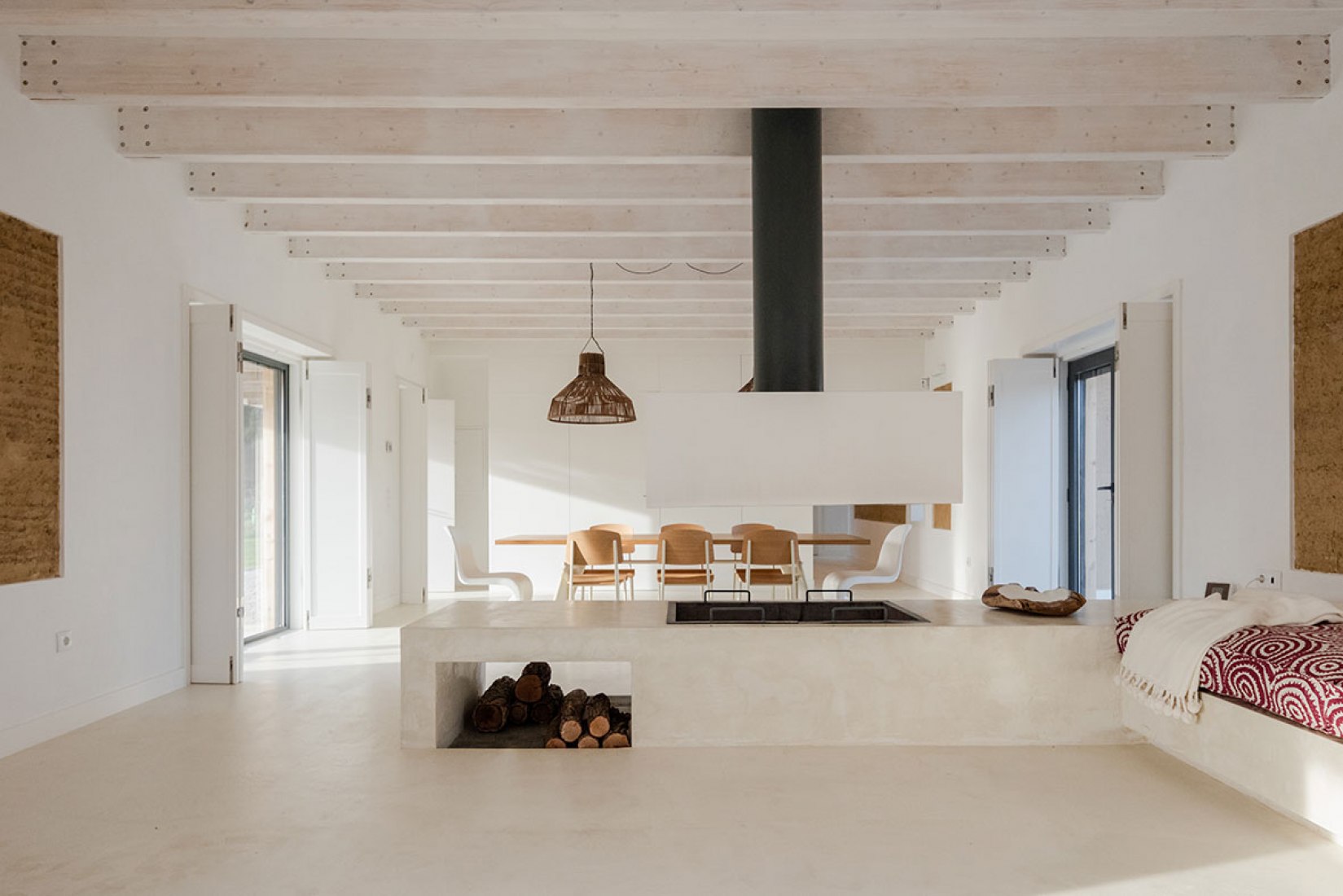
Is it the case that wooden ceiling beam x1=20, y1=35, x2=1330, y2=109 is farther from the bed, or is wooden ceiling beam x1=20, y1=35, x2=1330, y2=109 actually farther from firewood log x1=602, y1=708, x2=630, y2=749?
firewood log x1=602, y1=708, x2=630, y2=749

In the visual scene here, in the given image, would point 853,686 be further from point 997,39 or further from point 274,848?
point 997,39

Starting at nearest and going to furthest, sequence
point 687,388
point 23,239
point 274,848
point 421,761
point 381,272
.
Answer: point 274,848, point 421,761, point 23,239, point 381,272, point 687,388

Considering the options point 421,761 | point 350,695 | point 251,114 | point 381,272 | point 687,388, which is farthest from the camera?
point 687,388

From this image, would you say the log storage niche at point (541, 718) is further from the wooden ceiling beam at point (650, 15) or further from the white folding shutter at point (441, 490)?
the white folding shutter at point (441, 490)

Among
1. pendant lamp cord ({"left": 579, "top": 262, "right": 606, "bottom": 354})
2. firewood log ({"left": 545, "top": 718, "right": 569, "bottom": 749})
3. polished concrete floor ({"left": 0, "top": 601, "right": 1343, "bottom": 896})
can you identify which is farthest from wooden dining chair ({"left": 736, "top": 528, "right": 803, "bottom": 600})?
polished concrete floor ({"left": 0, "top": 601, "right": 1343, "bottom": 896})

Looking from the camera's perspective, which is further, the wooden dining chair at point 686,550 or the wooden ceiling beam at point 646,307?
the wooden ceiling beam at point 646,307

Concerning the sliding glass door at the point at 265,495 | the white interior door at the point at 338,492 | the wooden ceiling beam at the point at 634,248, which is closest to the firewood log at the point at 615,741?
the wooden ceiling beam at the point at 634,248

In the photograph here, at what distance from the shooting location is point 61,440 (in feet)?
14.8

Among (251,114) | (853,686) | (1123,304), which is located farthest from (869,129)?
(251,114)

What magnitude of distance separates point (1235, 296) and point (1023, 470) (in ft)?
10.3

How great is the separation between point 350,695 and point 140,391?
6.18ft

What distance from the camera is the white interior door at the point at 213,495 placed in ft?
18.8

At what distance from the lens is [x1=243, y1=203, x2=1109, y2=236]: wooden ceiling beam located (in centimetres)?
632

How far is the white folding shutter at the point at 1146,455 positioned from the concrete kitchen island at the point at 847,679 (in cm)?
159
